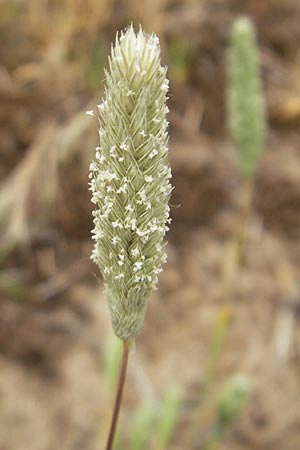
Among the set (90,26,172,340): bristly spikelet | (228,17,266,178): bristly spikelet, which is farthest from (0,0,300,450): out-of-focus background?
(90,26,172,340): bristly spikelet

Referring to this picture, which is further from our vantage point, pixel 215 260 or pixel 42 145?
pixel 215 260

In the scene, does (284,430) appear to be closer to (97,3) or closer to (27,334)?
(27,334)

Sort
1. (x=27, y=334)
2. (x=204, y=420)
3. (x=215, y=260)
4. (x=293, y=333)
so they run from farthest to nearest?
1. (x=215, y=260)
2. (x=293, y=333)
3. (x=27, y=334)
4. (x=204, y=420)

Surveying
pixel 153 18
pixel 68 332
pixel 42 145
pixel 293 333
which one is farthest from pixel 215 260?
pixel 153 18

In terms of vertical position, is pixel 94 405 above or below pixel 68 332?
below

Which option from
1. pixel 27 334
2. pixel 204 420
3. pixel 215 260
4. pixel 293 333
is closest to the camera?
pixel 204 420

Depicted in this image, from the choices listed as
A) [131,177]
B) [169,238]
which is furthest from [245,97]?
[169,238]

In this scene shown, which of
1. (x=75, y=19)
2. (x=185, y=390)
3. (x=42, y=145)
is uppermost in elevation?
(x=75, y=19)
